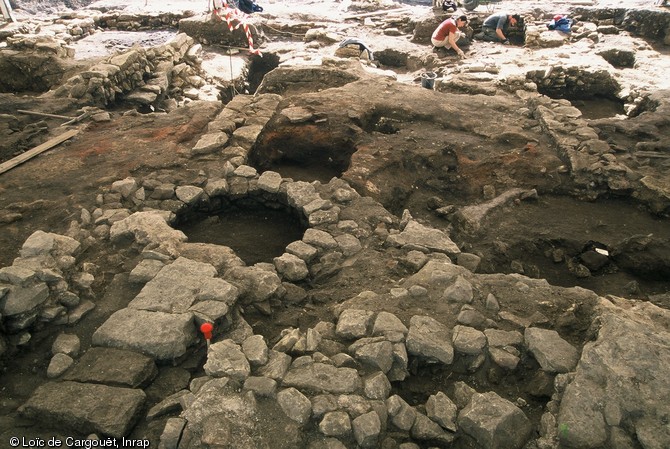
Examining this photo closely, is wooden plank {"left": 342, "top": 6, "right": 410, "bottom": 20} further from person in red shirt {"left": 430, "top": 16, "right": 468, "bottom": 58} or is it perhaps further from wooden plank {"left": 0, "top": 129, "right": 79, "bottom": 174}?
wooden plank {"left": 0, "top": 129, "right": 79, "bottom": 174}

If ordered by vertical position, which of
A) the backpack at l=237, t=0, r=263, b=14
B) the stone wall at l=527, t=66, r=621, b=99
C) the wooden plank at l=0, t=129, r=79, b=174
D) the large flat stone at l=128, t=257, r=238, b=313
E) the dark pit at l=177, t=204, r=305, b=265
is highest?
the backpack at l=237, t=0, r=263, b=14

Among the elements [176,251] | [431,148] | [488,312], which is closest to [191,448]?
[176,251]

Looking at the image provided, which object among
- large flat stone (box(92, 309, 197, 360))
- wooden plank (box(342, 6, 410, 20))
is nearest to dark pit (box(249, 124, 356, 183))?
large flat stone (box(92, 309, 197, 360))

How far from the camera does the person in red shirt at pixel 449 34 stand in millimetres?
9531

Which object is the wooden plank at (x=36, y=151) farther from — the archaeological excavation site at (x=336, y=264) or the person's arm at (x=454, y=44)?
the person's arm at (x=454, y=44)

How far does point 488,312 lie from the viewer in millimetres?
2688

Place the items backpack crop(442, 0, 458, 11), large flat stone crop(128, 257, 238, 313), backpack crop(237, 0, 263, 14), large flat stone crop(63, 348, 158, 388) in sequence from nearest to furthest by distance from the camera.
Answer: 1. large flat stone crop(63, 348, 158, 388)
2. large flat stone crop(128, 257, 238, 313)
3. backpack crop(442, 0, 458, 11)
4. backpack crop(237, 0, 263, 14)

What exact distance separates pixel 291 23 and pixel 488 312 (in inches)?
449

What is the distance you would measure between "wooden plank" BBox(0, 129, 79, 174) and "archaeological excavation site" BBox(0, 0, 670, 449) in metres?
0.03

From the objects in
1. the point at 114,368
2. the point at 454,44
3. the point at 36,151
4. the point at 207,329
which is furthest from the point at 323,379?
the point at 454,44

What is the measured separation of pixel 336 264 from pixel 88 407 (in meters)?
1.71

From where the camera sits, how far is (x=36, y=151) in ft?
15.1

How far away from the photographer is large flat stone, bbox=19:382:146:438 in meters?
2.12

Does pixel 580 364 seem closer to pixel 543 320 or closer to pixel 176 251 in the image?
pixel 543 320
